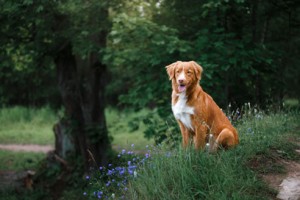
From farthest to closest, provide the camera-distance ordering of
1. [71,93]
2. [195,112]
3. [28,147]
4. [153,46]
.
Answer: [28,147] → [71,93] → [153,46] → [195,112]

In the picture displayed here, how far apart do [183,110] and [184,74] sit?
432 mm

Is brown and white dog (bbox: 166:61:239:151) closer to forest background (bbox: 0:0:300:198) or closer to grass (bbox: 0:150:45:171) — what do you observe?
forest background (bbox: 0:0:300:198)

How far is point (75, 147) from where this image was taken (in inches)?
557

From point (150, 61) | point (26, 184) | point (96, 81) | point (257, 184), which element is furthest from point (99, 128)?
point (257, 184)

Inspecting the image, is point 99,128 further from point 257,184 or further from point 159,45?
point 257,184

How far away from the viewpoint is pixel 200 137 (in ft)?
18.0

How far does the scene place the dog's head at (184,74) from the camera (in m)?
5.32

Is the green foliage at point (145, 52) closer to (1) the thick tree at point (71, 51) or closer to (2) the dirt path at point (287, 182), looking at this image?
(1) the thick tree at point (71, 51)

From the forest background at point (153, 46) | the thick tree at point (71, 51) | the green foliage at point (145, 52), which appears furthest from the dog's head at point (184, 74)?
the thick tree at point (71, 51)

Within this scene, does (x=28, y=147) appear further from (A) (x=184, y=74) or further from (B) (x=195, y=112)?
(A) (x=184, y=74)

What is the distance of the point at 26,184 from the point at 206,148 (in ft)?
28.7

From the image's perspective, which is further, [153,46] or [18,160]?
[18,160]

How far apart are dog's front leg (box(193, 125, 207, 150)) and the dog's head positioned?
1.60 feet

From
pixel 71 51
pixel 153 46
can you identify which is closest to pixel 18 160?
pixel 71 51
